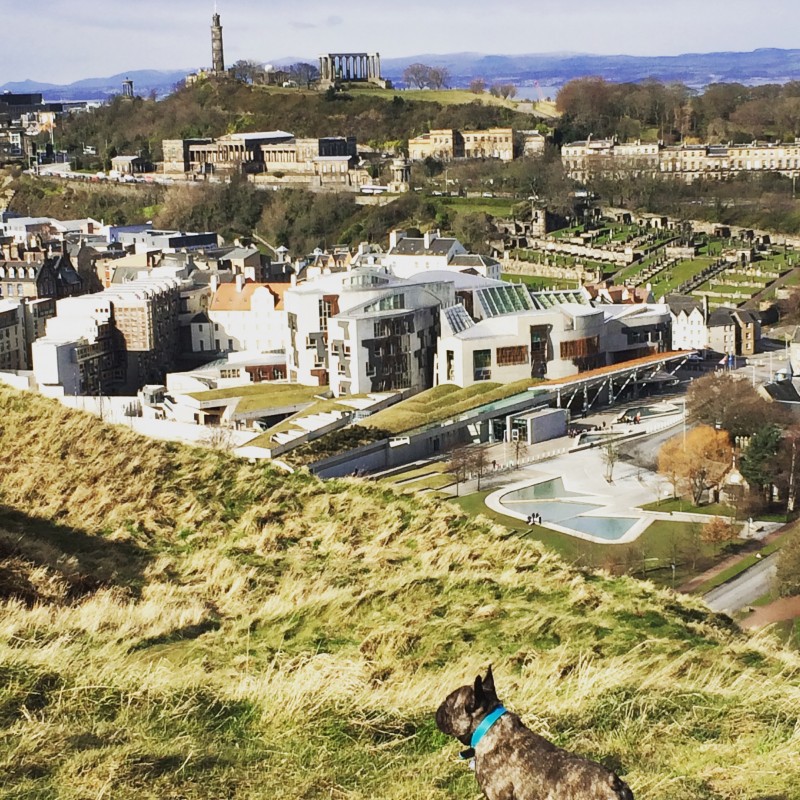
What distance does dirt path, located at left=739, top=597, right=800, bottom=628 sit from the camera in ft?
73.2

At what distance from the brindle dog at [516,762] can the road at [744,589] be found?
18.7 meters

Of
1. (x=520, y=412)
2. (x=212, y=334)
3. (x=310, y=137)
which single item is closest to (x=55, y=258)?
(x=212, y=334)

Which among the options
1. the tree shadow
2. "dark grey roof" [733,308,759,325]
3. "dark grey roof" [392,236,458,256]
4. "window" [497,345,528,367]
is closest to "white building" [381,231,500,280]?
"dark grey roof" [392,236,458,256]

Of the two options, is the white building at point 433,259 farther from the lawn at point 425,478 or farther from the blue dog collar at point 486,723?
the blue dog collar at point 486,723

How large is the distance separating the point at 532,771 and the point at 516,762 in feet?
0.25

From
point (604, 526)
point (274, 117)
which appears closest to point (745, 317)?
point (604, 526)

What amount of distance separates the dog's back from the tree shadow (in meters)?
4.88

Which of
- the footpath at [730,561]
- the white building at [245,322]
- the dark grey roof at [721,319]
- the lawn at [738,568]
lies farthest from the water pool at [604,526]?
the dark grey roof at [721,319]

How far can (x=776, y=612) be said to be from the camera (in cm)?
2289

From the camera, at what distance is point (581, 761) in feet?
15.6

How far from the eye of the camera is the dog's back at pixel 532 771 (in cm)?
465

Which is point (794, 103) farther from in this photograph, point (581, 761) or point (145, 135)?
point (581, 761)

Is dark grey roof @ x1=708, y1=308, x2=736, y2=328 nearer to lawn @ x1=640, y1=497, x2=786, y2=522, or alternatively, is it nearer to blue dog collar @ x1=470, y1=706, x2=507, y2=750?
lawn @ x1=640, y1=497, x2=786, y2=522

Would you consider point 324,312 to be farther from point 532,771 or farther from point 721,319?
point 532,771
